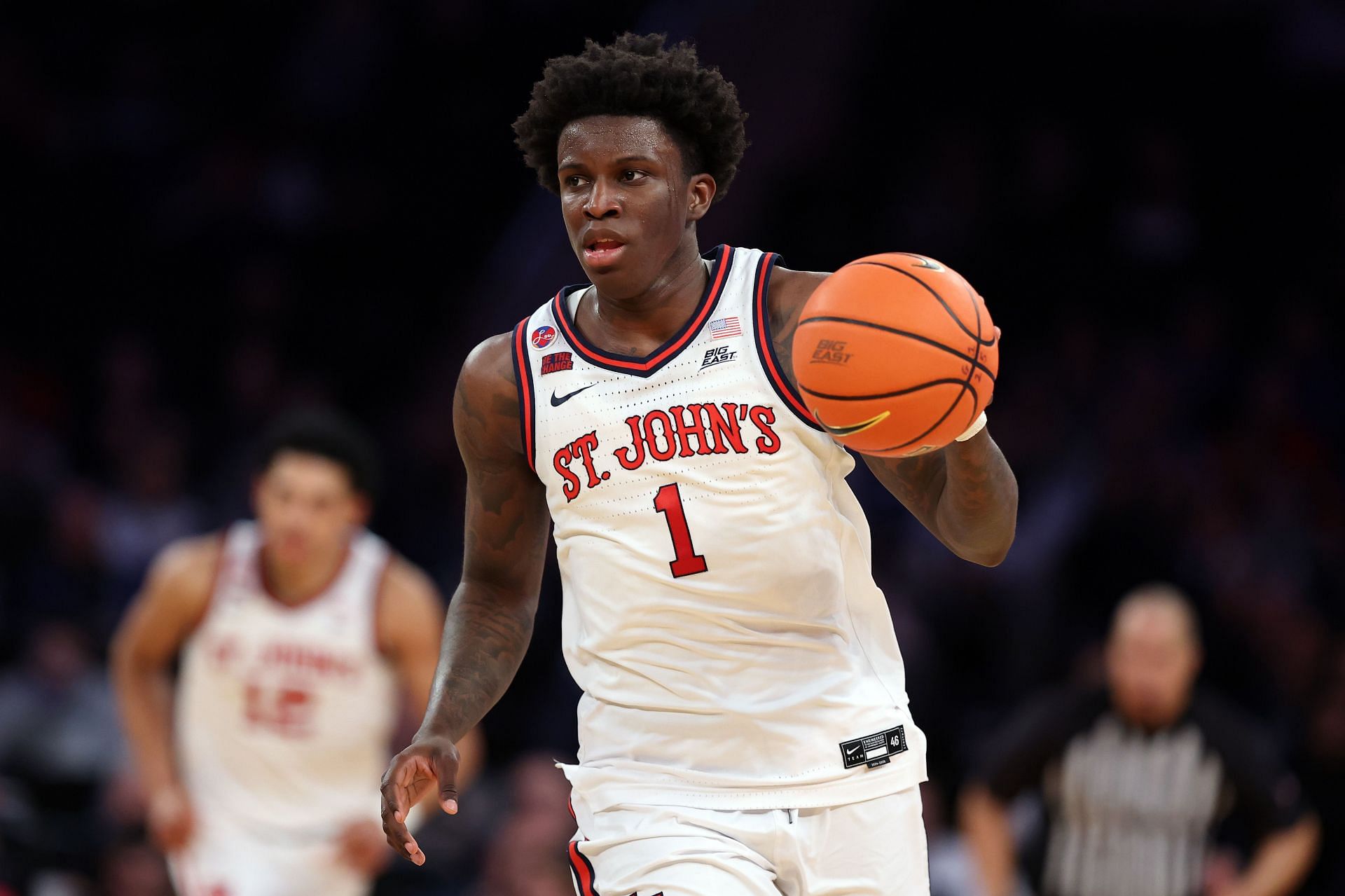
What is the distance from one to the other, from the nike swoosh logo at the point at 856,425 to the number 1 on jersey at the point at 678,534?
36 cm

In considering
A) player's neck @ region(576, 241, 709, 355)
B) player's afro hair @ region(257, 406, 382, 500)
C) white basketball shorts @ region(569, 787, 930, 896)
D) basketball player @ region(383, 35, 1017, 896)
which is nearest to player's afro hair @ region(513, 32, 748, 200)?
basketball player @ region(383, 35, 1017, 896)

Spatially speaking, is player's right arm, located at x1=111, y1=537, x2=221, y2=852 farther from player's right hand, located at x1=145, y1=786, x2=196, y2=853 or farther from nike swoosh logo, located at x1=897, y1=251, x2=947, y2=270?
nike swoosh logo, located at x1=897, y1=251, x2=947, y2=270

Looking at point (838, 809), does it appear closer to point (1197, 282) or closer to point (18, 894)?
point (18, 894)

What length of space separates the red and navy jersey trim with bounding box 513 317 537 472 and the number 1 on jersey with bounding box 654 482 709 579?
14.0 inches

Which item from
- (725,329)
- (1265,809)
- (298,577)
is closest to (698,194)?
(725,329)

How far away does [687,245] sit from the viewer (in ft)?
11.5

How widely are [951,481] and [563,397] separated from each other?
32.0 inches

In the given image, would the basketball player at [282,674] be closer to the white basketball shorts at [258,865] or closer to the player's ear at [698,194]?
the white basketball shorts at [258,865]

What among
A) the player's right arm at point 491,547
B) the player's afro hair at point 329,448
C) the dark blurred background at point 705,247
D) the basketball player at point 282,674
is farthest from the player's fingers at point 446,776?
the dark blurred background at point 705,247

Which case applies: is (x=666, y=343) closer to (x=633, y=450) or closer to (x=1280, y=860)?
(x=633, y=450)

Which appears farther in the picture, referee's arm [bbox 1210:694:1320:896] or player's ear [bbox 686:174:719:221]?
referee's arm [bbox 1210:694:1320:896]

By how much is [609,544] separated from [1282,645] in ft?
18.6

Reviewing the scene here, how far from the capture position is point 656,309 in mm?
3443

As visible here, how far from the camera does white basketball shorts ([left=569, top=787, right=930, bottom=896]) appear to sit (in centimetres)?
309
